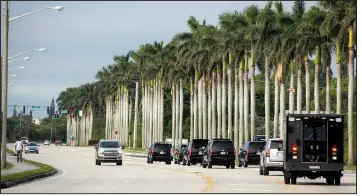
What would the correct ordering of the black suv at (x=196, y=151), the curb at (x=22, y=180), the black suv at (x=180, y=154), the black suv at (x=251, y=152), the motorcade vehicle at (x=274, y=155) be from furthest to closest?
the black suv at (x=180, y=154) → the black suv at (x=196, y=151) → the black suv at (x=251, y=152) → the motorcade vehicle at (x=274, y=155) → the curb at (x=22, y=180)

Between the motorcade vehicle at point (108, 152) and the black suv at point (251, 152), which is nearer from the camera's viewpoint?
the black suv at point (251, 152)

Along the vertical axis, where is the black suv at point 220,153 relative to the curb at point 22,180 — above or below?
above

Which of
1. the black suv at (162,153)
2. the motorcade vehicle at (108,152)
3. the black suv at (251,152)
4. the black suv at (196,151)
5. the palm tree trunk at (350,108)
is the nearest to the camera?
the black suv at (251,152)

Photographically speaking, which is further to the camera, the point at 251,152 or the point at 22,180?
the point at 251,152

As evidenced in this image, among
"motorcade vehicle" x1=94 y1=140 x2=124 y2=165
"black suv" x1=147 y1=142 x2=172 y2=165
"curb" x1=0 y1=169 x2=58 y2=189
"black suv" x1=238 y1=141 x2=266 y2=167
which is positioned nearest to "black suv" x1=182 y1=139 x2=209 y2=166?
"black suv" x1=238 y1=141 x2=266 y2=167

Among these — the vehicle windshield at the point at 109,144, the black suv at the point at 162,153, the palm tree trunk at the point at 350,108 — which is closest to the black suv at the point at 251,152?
the palm tree trunk at the point at 350,108

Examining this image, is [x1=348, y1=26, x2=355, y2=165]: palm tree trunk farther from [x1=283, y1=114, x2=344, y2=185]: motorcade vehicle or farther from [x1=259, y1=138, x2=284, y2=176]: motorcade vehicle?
[x1=283, y1=114, x2=344, y2=185]: motorcade vehicle

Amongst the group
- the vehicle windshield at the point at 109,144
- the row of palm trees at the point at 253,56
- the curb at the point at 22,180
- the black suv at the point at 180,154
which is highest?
the row of palm trees at the point at 253,56

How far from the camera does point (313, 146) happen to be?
33.7 meters

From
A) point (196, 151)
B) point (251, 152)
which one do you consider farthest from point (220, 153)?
point (196, 151)

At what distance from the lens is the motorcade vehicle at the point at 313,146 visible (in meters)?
33.4

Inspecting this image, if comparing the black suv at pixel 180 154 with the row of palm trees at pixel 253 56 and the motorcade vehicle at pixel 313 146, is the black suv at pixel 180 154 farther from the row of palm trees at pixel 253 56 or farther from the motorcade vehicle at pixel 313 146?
the motorcade vehicle at pixel 313 146

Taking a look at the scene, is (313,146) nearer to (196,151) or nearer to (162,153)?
(196,151)

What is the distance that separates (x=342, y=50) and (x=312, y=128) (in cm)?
3499
